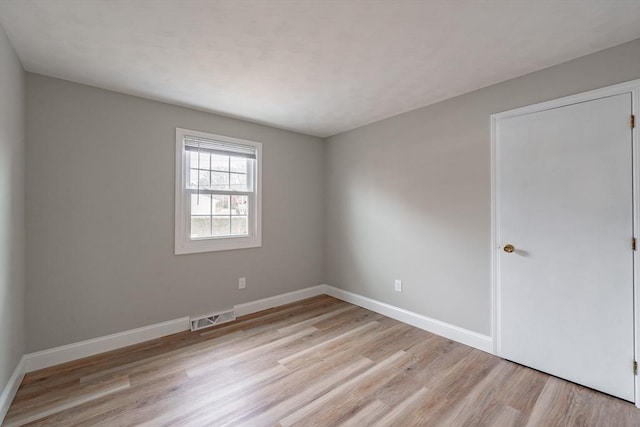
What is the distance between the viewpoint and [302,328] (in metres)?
3.02

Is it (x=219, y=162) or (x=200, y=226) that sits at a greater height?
(x=219, y=162)

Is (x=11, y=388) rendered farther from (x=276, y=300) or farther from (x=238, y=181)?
(x=238, y=181)

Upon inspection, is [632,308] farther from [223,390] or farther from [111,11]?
[111,11]

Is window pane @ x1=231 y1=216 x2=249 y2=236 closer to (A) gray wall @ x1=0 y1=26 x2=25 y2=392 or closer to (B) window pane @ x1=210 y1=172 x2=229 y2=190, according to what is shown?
(B) window pane @ x1=210 y1=172 x2=229 y2=190

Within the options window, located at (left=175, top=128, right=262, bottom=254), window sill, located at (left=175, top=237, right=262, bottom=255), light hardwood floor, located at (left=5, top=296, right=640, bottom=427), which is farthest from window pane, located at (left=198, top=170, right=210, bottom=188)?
light hardwood floor, located at (left=5, top=296, right=640, bottom=427)

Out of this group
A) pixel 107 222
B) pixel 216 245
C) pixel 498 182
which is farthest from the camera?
pixel 216 245

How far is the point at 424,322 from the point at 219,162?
9.80 feet

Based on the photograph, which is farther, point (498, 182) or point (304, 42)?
point (498, 182)

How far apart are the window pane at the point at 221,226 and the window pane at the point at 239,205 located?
130mm

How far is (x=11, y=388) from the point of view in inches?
72.9

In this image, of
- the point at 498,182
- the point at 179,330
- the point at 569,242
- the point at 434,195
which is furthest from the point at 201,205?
the point at 569,242

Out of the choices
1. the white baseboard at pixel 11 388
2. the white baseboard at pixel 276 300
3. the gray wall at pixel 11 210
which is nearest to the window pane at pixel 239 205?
the white baseboard at pixel 276 300

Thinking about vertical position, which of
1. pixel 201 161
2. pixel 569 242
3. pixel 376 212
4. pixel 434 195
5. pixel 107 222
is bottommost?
pixel 569 242

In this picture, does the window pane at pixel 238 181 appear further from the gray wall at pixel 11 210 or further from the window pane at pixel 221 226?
the gray wall at pixel 11 210
